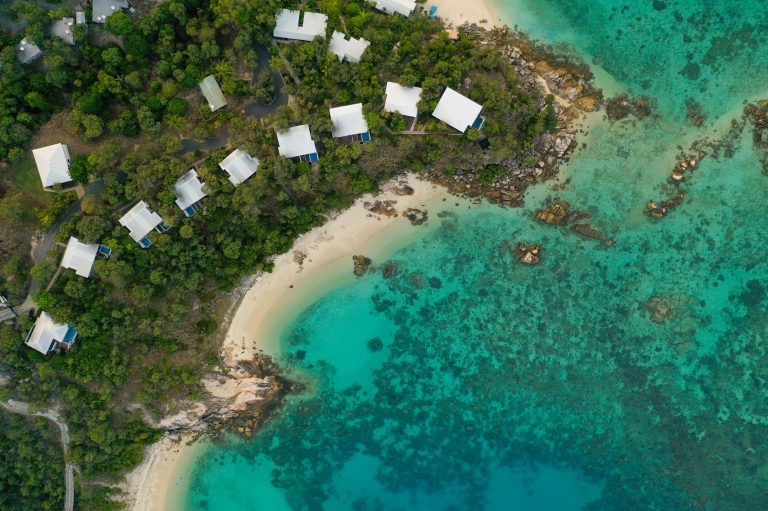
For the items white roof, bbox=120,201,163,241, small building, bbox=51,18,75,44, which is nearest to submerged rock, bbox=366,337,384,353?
white roof, bbox=120,201,163,241

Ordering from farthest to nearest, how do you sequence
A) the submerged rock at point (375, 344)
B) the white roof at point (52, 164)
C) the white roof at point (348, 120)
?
1. the submerged rock at point (375, 344)
2. the white roof at point (348, 120)
3. the white roof at point (52, 164)

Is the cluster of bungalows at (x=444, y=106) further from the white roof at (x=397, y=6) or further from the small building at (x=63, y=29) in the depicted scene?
the small building at (x=63, y=29)

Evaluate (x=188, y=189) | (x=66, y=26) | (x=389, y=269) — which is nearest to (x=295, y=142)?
(x=188, y=189)

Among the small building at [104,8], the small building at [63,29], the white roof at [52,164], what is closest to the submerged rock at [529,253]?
the white roof at [52,164]

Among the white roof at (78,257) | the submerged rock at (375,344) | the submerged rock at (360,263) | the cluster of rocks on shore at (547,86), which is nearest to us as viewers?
the white roof at (78,257)

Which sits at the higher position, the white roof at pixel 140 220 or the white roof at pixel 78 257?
the white roof at pixel 140 220

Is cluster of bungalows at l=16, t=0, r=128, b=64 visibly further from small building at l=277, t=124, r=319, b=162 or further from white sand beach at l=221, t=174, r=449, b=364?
white sand beach at l=221, t=174, r=449, b=364

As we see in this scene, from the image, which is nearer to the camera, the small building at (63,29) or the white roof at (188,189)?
the small building at (63,29)

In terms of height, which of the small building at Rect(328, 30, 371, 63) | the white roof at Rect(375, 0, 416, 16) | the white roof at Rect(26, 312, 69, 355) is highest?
the white roof at Rect(375, 0, 416, 16)

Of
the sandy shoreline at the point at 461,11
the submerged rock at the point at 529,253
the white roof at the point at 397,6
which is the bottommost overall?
the submerged rock at the point at 529,253
